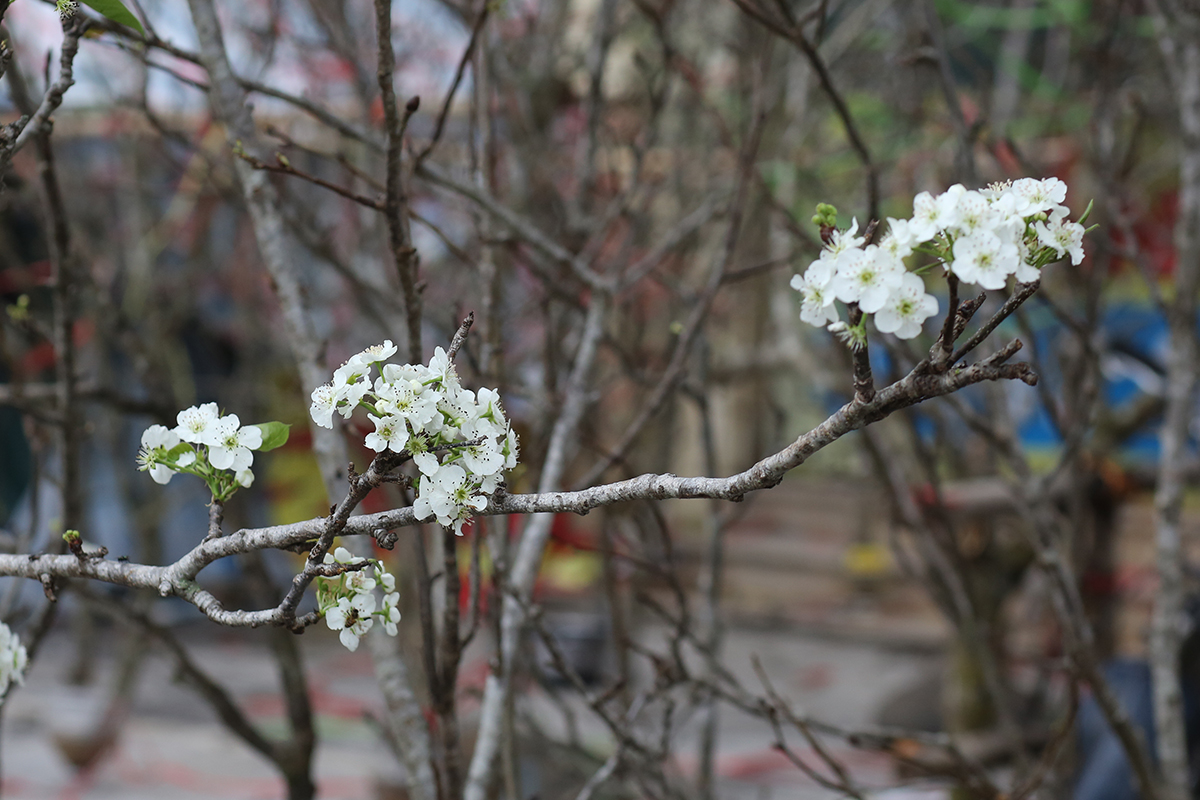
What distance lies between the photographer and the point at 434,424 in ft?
2.86

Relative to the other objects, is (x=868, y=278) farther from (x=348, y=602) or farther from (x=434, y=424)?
(x=348, y=602)

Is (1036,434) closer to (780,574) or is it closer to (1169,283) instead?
(1169,283)

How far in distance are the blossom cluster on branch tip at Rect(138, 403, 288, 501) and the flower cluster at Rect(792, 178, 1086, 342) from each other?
1.85 feet

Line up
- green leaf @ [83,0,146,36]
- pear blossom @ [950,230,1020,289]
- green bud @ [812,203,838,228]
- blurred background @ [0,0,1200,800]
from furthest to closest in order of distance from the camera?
blurred background @ [0,0,1200,800]
green leaf @ [83,0,146,36]
green bud @ [812,203,838,228]
pear blossom @ [950,230,1020,289]

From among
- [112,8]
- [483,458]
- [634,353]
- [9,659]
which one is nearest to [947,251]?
[483,458]

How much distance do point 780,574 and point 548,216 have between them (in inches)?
225

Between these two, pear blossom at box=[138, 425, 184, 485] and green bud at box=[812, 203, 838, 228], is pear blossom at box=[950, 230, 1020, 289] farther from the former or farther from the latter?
pear blossom at box=[138, 425, 184, 485]

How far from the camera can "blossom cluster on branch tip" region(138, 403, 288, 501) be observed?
3.16 ft

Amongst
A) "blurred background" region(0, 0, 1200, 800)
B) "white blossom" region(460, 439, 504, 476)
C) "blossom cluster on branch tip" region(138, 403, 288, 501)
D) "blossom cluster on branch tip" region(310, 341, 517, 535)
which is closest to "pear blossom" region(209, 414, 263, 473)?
"blossom cluster on branch tip" region(138, 403, 288, 501)

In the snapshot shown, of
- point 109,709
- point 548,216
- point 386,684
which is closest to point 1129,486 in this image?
point 548,216

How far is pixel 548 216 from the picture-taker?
417cm

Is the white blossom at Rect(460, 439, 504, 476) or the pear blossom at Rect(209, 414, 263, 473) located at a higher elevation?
the pear blossom at Rect(209, 414, 263, 473)

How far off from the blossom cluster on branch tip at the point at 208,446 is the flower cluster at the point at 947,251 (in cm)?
56

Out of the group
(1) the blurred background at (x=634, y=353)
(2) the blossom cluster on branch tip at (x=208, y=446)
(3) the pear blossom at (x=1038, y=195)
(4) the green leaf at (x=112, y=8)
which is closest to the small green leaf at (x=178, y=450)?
(2) the blossom cluster on branch tip at (x=208, y=446)
